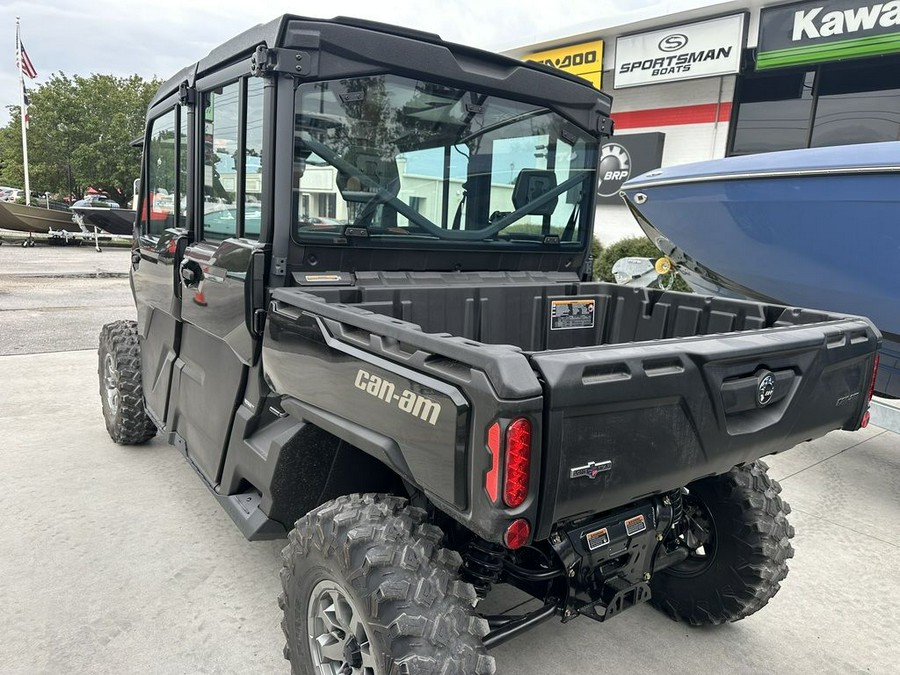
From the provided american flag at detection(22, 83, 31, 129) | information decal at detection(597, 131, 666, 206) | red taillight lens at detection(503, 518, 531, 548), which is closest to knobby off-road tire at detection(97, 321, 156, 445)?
red taillight lens at detection(503, 518, 531, 548)

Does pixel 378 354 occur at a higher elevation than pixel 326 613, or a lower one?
higher

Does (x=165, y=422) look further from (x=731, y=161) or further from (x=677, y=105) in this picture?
(x=677, y=105)

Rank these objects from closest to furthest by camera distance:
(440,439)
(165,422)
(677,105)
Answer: (440,439)
(165,422)
(677,105)

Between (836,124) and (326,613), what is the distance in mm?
10112

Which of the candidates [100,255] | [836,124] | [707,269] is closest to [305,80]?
[707,269]

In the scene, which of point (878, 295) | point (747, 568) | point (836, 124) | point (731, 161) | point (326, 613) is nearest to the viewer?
point (326, 613)

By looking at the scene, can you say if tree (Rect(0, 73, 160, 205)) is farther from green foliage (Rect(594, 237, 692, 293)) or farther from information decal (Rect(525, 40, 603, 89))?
green foliage (Rect(594, 237, 692, 293))

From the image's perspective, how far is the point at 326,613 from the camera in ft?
6.74

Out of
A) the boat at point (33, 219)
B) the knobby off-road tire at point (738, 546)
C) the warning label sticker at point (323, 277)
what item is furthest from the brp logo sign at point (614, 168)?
the boat at point (33, 219)

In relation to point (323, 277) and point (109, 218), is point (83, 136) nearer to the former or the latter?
point (109, 218)

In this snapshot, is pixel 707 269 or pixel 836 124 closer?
pixel 707 269

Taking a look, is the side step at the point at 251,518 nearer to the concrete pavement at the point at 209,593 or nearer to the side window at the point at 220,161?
the concrete pavement at the point at 209,593

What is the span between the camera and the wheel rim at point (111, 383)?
14.3 ft

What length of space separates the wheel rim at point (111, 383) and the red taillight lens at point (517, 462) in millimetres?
3606
